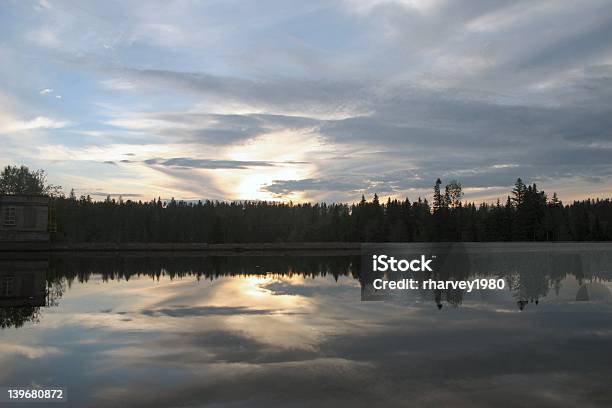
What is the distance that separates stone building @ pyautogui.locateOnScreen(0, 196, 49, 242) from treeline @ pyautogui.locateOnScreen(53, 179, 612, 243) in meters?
16.9

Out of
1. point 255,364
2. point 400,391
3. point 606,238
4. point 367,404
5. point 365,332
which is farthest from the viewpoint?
point 606,238

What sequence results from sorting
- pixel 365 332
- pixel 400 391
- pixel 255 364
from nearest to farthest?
1. pixel 400 391
2. pixel 255 364
3. pixel 365 332

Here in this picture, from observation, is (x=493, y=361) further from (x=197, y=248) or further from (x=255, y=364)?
(x=197, y=248)

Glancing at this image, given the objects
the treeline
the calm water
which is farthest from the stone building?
the calm water

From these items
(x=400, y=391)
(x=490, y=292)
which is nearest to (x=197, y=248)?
(x=490, y=292)

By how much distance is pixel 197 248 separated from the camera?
8012cm

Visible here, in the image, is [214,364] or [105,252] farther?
[105,252]

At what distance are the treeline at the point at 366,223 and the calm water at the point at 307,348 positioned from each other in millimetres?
67725

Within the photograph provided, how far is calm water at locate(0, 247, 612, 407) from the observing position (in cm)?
1020

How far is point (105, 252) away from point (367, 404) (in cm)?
6906

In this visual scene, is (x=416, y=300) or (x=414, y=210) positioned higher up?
(x=414, y=210)

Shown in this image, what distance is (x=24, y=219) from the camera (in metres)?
62.9

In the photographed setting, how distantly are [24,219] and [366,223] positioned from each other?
8272 centimetres

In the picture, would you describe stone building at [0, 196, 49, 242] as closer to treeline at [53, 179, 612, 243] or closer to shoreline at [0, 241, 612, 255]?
shoreline at [0, 241, 612, 255]
